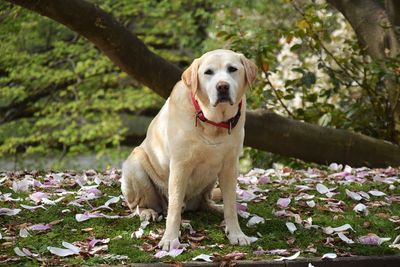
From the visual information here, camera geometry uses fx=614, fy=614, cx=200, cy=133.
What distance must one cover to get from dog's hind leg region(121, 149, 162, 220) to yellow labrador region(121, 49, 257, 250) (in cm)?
26

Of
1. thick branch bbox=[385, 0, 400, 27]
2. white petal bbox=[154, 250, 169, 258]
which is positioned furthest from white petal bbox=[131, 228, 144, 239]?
thick branch bbox=[385, 0, 400, 27]

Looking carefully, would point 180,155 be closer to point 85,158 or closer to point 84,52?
point 84,52

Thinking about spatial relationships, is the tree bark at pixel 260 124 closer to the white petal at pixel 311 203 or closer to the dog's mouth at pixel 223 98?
the white petal at pixel 311 203

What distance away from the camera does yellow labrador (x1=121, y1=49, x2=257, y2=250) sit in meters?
4.21

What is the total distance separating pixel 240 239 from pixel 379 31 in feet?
15.7

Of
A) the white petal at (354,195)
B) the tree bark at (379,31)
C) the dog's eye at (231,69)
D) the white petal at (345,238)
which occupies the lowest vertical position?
the white petal at (345,238)

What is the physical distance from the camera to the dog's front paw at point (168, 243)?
164 inches

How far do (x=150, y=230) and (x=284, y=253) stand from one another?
1.05 metres

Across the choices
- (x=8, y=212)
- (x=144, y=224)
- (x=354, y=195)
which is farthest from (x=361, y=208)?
(x=8, y=212)

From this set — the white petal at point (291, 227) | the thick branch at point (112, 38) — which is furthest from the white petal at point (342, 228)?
the thick branch at point (112, 38)

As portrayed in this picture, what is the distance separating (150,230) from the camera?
4.62 metres

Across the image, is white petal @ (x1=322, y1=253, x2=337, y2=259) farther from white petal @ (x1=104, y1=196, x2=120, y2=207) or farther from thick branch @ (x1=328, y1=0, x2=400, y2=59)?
thick branch @ (x1=328, y1=0, x2=400, y2=59)

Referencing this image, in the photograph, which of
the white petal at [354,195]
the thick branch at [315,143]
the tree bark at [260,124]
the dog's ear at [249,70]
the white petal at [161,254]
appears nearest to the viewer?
the white petal at [161,254]

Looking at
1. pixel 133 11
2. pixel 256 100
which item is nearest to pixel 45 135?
pixel 133 11
